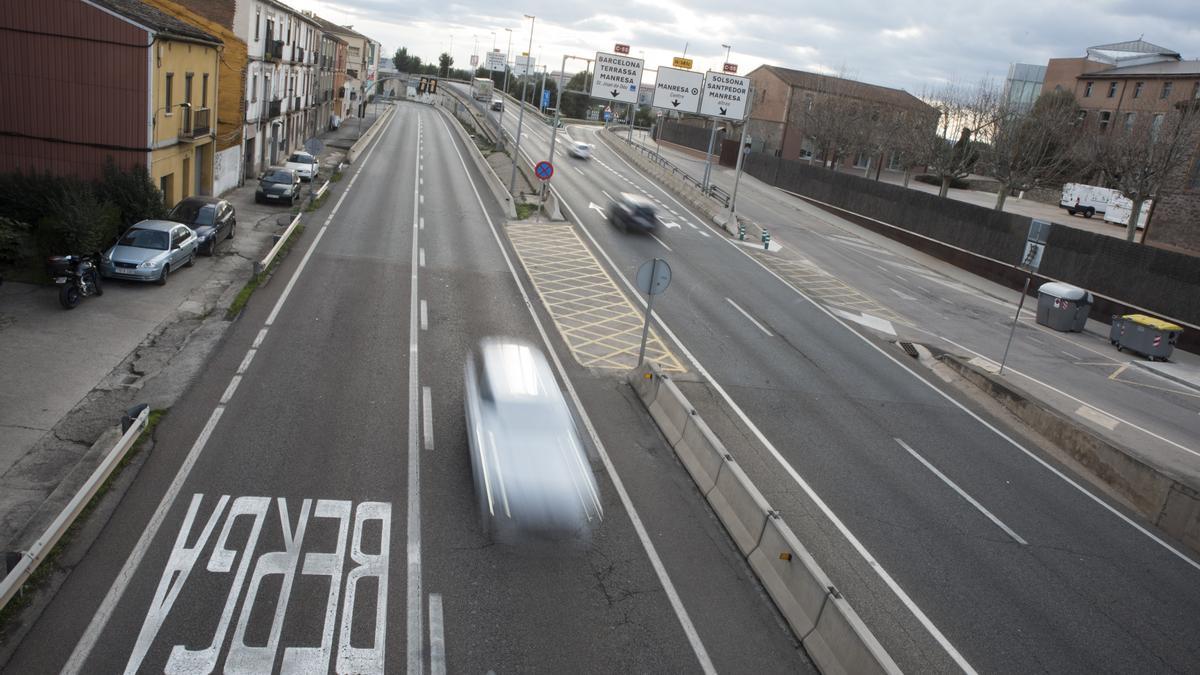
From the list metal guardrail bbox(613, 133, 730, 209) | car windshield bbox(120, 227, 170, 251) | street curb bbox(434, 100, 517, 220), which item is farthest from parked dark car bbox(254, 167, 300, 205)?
metal guardrail bbox(613, 133, 730, 209)

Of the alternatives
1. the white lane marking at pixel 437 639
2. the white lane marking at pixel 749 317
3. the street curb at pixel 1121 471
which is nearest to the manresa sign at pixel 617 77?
the white lane marking at pixel 749 317

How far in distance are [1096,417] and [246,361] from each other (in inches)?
761

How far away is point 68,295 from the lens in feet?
56.8

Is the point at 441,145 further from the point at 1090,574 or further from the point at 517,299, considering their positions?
the point at 1090,574

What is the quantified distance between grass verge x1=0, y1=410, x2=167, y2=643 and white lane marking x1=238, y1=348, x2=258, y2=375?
2.85m

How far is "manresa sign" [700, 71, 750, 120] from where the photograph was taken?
40.5 meters

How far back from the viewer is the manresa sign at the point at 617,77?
41031mm

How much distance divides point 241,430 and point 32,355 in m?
5.43

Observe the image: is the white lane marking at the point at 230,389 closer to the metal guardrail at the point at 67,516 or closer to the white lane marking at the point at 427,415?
the metal guardrail at the point at 67,516

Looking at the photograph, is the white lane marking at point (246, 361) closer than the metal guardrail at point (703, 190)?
Yes

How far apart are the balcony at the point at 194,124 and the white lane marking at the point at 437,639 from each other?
2391 centimetres

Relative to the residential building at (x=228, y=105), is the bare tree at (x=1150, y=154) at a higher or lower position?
higher

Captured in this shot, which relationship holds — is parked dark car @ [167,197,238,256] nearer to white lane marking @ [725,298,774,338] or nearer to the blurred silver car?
the blurred silver car

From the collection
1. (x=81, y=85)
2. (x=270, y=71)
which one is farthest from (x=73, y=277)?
(x=270, y=71)
